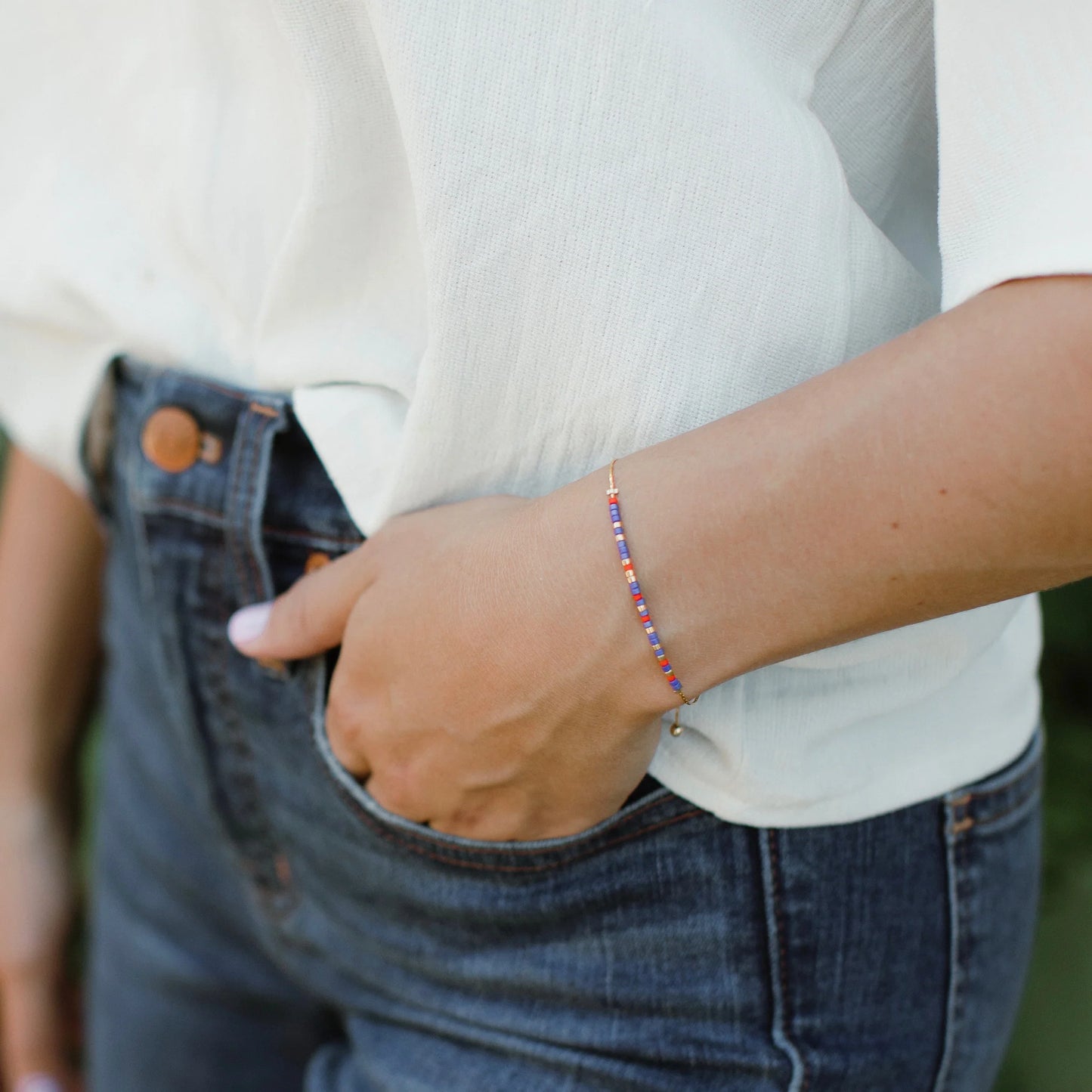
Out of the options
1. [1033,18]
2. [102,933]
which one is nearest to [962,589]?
[1033,18]

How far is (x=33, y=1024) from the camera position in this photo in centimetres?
139

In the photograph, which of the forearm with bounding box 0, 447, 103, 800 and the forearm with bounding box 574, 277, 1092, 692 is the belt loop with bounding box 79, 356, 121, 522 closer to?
the forearm with bounding box 0, 447, 103, 800

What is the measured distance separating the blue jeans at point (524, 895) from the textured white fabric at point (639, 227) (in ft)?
0.16

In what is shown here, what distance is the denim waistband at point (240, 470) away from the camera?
0.72m

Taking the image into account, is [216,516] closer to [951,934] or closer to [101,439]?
[101,439]

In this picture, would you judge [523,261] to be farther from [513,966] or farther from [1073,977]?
[1073,977]

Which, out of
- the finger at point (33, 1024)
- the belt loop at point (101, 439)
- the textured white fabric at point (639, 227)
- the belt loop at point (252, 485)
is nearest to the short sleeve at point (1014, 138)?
the textured white fabric at point (639, 227)

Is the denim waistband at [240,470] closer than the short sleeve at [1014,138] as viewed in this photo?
No

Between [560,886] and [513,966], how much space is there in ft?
0.29

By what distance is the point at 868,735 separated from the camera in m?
0.64

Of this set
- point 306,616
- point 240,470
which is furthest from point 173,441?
point 306,616

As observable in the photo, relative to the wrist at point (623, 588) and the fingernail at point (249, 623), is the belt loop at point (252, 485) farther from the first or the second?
the wrist at point (623, 588)

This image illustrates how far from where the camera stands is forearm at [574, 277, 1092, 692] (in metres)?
0.45

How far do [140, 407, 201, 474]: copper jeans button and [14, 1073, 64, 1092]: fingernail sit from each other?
114 centimetres
